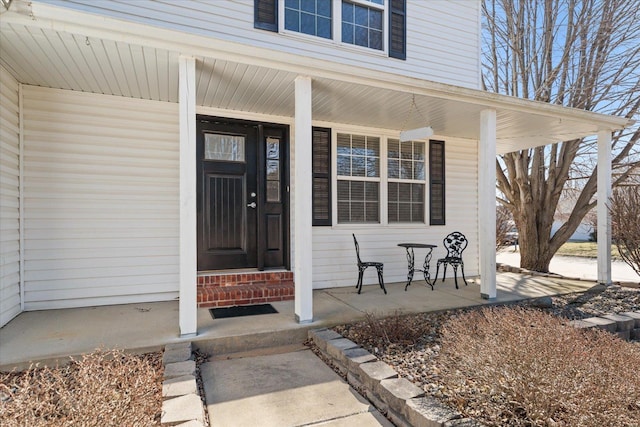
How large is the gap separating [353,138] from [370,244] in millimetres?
1660

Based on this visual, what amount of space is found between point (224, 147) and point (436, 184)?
3.55 meters

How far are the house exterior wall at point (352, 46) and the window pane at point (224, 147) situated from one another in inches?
49.2

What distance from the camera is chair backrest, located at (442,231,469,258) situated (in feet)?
19.2

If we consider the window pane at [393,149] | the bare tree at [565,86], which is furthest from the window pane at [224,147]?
the bare tree at [565,86]

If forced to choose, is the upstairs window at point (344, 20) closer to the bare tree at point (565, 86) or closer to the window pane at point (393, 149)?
the window pane at point (393, 149)

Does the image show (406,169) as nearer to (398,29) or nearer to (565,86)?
(398,29)

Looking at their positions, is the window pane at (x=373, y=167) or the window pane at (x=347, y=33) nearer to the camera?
the window pane at (x=347, y=33)

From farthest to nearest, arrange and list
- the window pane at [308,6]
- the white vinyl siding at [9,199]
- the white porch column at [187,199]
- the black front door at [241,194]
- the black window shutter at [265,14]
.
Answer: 1. the window pane at [308,6]
2. the black window shutter at [265,14]
3. the black front door at [241,194]
4. the white vinyl siding at [9,199]
5. the white porch column at [187,199]

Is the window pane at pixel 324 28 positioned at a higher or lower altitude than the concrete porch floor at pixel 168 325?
higher

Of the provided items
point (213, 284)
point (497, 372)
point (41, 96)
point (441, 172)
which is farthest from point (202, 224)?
point (441, 172)

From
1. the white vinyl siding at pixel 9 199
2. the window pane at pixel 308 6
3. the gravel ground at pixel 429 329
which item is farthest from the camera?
the window pane at pixel 308 6

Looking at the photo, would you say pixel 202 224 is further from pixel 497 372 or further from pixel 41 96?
pixel 497 372

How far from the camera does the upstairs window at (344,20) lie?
4.86 m

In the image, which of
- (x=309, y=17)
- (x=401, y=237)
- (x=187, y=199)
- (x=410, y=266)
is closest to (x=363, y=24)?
(x=309, y=17)
